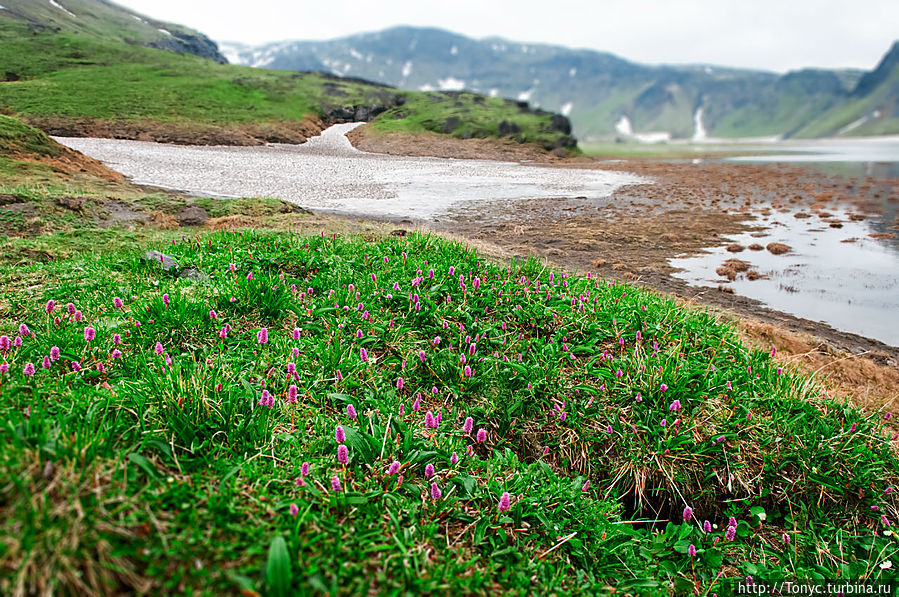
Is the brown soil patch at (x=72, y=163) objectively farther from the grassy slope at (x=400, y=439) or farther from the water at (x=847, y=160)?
the water at (x=847, y=160)

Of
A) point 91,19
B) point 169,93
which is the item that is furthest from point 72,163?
point 91,19

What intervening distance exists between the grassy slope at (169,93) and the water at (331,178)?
7.88 ft

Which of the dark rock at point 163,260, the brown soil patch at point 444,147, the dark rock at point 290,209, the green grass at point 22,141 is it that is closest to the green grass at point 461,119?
the brown soil patch at point 444,147

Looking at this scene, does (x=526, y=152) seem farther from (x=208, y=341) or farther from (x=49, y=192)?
(x=208, y=341)

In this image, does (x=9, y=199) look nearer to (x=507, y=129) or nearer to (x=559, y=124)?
(x=507, y=129)

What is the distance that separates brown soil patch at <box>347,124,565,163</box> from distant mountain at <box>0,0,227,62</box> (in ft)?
73.6

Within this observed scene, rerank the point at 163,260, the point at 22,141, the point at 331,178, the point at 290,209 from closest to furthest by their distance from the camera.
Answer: the point at 163,260
the point at 290,209
the point at 22,141
the point at 331,178

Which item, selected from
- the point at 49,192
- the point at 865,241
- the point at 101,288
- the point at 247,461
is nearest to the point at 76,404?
the point at 247,461

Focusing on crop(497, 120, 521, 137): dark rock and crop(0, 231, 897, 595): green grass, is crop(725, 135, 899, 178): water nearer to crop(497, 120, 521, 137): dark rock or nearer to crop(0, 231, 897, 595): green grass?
crop(497, 120, 521, 137): dark rock

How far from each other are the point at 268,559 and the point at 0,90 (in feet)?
75.7

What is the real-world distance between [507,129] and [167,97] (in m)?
38.8

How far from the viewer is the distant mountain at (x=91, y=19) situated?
1961 cm

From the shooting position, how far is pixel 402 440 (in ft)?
12.0

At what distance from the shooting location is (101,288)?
562 cm
